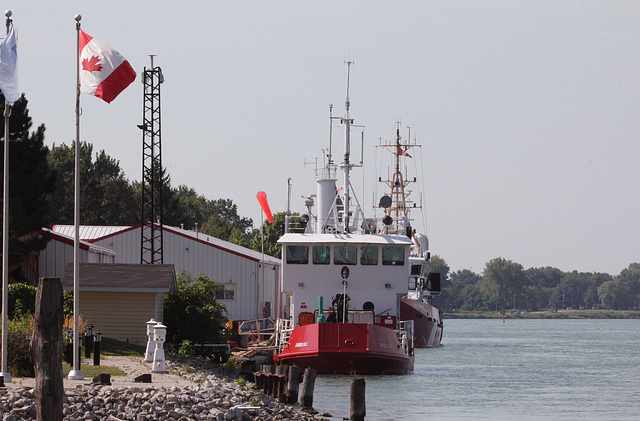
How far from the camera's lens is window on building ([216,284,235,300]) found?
50281 mm

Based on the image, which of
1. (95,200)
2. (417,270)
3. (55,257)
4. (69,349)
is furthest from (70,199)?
(69,349)

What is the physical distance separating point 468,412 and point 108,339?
10.9m

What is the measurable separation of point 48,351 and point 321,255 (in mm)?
21216

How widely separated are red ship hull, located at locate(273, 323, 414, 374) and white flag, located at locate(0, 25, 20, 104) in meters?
13.8

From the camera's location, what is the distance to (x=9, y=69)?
2155cm

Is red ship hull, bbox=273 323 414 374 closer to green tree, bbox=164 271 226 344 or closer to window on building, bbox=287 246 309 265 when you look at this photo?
green tree, bbox=164 271 226 344

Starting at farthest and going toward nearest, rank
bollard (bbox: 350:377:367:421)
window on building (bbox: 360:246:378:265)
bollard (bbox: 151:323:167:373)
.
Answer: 1. window on building (bbox: 360:246:378:265)
2. bollard (bbox: 151:323:167:373)
3. bollard (bbox: 350:377:367:421)

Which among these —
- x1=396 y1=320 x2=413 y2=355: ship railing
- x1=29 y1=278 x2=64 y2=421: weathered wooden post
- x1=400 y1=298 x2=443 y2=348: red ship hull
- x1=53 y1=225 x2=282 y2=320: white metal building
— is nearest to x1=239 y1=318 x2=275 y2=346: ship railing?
x1=53 y1=225 x2=282 y2=320: white metal building

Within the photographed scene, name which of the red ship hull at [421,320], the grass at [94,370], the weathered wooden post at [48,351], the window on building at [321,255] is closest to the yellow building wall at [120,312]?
the window on building at [321,255]

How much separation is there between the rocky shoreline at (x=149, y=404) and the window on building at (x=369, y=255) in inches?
562

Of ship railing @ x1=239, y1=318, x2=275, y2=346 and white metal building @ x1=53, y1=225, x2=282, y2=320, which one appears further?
white metal building @ x1=53, y1=225, x2=282, y2=320

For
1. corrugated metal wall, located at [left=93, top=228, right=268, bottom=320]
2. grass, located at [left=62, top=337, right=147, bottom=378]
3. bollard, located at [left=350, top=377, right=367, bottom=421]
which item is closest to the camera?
grass, located at [left=62, top=337, right=147, bottom=378]

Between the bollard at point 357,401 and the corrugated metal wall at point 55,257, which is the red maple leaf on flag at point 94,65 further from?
the corrugated metal wall at point 55,257

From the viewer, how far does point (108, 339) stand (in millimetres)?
31344
